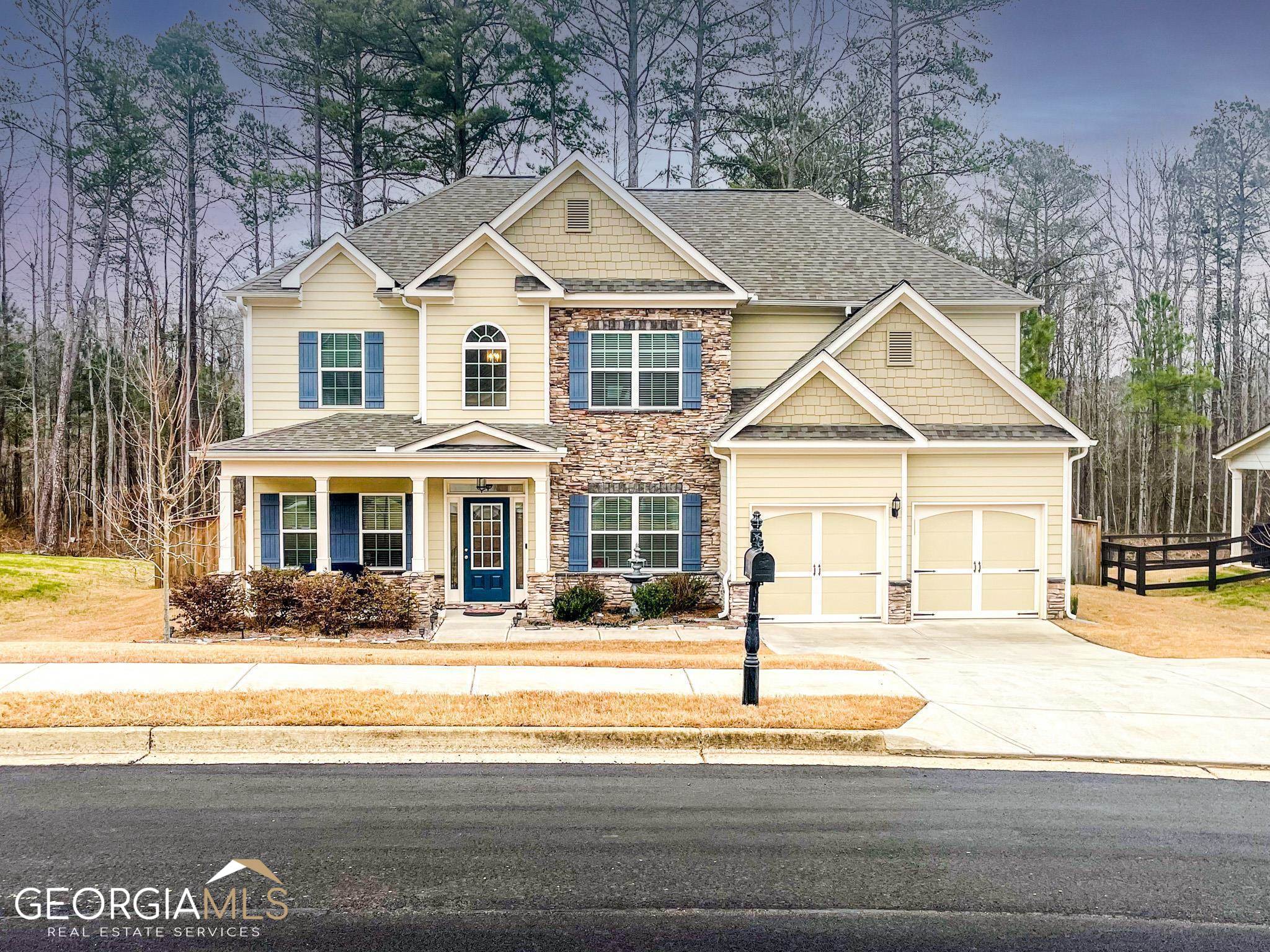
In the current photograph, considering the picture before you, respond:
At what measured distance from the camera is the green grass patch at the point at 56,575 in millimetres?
22094

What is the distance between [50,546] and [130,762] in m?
30.4

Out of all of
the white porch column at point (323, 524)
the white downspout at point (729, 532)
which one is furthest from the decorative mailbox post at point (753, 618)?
the white porch column at point (323, 524)

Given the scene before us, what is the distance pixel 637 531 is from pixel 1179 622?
11.6 m

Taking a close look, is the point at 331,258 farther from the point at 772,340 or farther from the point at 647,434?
the point at 772,340

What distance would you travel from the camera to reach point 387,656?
12.4 meters

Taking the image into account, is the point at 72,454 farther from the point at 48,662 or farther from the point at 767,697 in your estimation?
the point at 767,697

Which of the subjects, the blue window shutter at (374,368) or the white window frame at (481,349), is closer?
the white window frame at (481,349)

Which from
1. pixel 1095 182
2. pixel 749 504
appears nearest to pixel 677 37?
pixel 1095 182

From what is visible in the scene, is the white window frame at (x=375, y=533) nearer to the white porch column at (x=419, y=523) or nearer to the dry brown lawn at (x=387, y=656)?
the white porch column at (x=419, y=523)

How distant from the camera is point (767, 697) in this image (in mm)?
10273

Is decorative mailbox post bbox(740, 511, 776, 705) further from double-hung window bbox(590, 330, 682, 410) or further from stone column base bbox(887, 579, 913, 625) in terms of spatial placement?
double-hung window bbox(590, 330, 682, 410)

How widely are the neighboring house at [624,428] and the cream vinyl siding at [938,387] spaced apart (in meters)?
0.04

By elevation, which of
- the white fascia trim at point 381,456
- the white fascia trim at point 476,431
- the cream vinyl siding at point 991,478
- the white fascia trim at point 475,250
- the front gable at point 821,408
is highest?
the white fascia trim at point 475,250

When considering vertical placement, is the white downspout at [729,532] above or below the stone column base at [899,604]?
above
